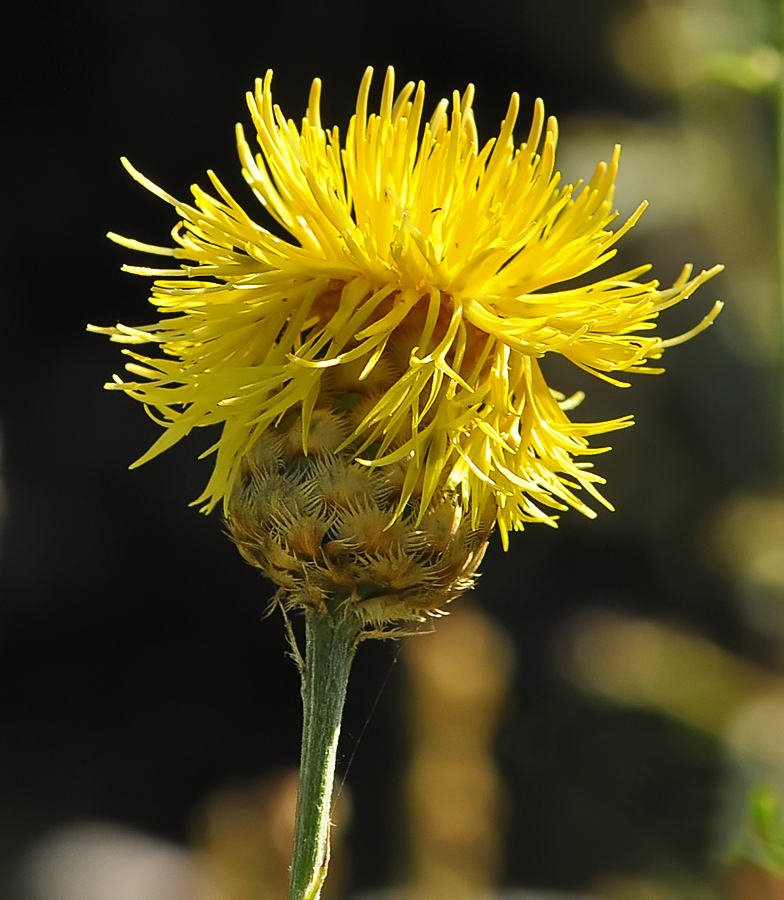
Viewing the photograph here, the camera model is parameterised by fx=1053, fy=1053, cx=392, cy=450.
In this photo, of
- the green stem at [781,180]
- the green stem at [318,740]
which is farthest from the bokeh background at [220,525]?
the green stem at [318,740]

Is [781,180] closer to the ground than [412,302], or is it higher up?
higher up

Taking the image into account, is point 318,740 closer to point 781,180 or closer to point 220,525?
point 781,180

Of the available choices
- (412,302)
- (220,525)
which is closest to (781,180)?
(412,302)

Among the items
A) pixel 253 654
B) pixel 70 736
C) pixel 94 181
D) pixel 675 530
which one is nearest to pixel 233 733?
pixel 253 654

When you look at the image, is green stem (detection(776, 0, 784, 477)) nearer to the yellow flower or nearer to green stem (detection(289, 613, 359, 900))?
the yellow flower

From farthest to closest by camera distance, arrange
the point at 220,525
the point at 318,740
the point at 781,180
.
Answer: the point at 220,525, the point at 781,180, the point at 318,740

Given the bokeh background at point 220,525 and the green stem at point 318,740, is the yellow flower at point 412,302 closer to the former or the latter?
the green stem at point 318,740
